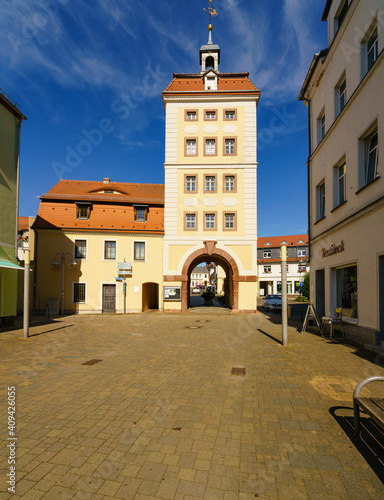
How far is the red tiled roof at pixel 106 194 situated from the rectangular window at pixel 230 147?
264 inches

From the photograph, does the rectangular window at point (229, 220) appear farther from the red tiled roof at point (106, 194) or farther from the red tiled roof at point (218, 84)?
the red tiled roof at point (218, 84)

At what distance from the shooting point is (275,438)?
4188 millimetres

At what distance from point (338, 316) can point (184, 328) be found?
7.10 meters

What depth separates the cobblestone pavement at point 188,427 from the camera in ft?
10.5

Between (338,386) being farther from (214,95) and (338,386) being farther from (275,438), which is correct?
(214,95)

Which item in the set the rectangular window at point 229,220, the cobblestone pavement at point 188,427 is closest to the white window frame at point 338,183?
the cobblestone pavement at point 188,427

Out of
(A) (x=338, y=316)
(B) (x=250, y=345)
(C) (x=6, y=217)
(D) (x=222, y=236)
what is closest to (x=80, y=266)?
(C) (x=6, y=217)

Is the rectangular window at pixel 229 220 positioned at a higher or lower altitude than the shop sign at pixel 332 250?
higher

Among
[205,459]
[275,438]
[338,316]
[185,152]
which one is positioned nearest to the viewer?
[205,459]

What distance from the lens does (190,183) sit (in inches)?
979

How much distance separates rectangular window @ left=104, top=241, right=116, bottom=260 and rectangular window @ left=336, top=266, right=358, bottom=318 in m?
16.4

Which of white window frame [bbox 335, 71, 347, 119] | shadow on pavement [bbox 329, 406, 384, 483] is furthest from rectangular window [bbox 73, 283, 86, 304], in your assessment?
shadow on pavement [bbox 329, 406, 384, 483]

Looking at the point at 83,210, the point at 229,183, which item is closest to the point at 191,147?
the point at 229,183

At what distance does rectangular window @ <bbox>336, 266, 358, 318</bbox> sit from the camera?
11.4 meters
